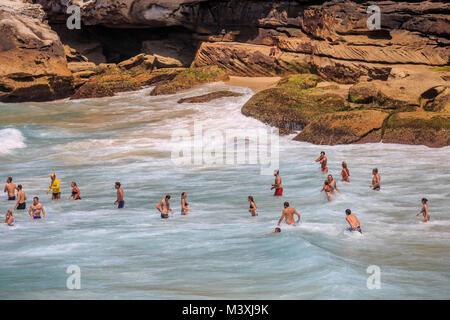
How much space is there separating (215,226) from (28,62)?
25.3m

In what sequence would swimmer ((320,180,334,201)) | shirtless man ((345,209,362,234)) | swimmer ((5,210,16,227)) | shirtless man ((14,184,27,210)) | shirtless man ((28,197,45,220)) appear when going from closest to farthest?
shirtless man ((345,209,362,234)) → swimmer ((5,210,16,227)) → shirtless man ((28,197,45,220)) → swimmer ((320,180,334,201)) → shirtless man ((14,184,27,210))

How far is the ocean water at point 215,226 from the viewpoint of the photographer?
410 inches

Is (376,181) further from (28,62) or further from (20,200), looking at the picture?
(28,62)

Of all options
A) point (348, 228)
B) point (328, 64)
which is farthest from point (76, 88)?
point (348, 228)

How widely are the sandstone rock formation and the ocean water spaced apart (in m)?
8.84

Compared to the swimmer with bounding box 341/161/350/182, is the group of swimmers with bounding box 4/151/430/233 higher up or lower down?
lower down

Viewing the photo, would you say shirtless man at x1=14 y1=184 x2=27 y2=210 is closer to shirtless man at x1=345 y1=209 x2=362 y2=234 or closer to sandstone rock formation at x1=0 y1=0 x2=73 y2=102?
shirtless man at x1=345 y1=209 x2=362 y2=234

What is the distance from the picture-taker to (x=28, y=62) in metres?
35.6

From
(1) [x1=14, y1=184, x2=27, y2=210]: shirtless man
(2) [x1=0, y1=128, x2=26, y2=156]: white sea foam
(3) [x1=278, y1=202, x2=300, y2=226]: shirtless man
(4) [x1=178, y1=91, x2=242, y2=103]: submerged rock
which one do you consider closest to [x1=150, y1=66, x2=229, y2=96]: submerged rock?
(4) [x1=178, y1=91, x2=242, y2=103]: submerged rock

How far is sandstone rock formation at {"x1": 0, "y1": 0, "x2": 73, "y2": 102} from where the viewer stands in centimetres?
3519

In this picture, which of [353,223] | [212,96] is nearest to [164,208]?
[353,223]

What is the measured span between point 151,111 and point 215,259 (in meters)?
20.3

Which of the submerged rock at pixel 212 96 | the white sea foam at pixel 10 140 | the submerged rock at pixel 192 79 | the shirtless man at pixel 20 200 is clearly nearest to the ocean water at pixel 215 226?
the white sea foam at pixel 10 140
